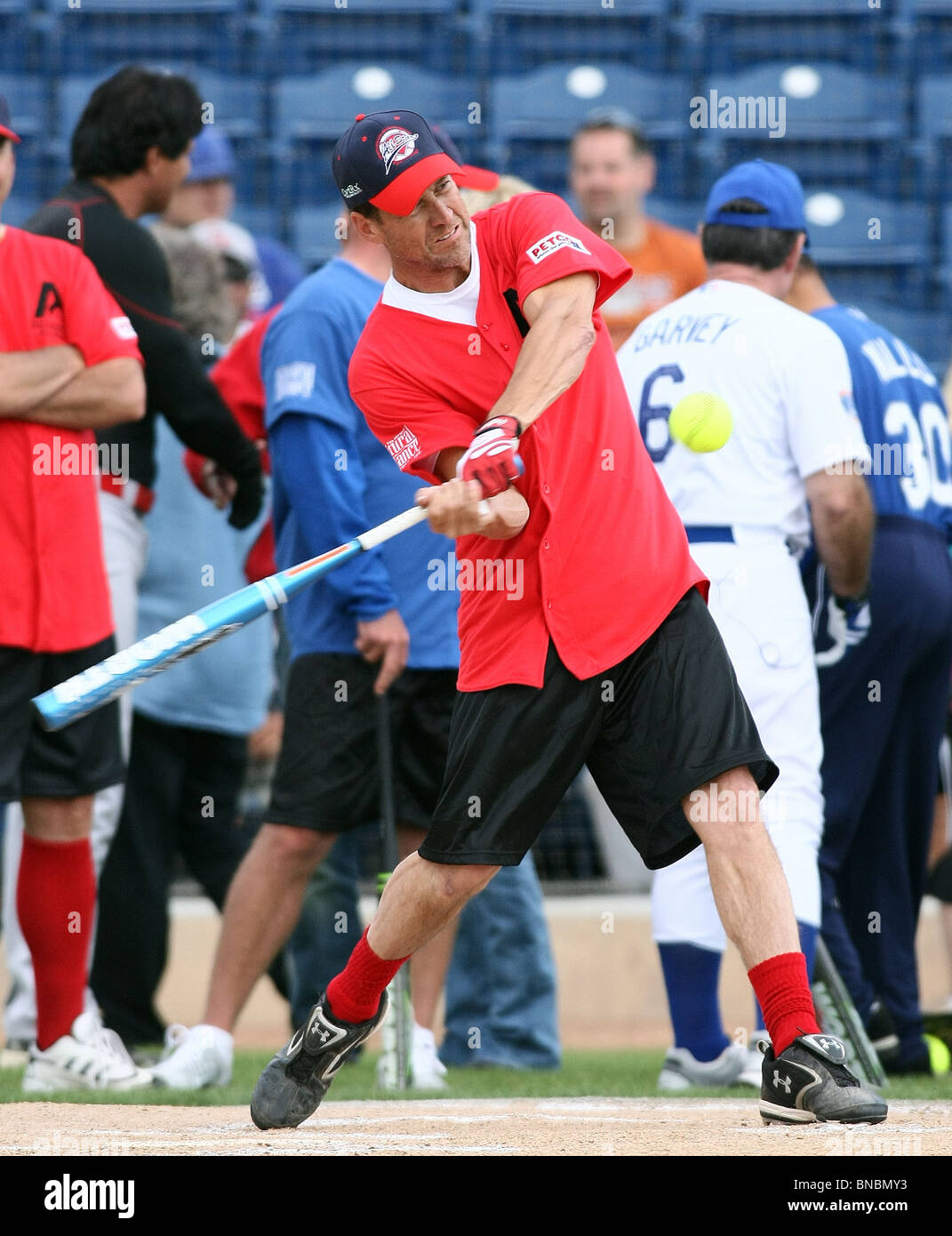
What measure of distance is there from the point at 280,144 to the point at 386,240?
18.3 feet

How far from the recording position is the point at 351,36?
8758mm

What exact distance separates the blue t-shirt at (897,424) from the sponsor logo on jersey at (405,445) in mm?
1685

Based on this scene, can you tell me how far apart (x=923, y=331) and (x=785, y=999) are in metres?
5.54

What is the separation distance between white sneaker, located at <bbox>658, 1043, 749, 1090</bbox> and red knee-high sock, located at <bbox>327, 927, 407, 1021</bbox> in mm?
1113

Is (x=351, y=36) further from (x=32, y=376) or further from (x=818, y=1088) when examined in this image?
(x=818, y=1088)

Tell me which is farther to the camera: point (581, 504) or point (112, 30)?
point (112, 30)

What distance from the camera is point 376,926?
3.12m

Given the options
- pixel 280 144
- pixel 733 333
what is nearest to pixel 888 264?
pixel 280 144

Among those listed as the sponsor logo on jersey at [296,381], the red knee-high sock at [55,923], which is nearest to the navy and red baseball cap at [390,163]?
the sponsor logo on jersey at [296,381]

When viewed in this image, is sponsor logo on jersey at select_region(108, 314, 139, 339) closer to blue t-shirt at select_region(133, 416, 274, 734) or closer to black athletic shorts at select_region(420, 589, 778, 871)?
blue t-shirt at select_region(133, 416, 274, 734)

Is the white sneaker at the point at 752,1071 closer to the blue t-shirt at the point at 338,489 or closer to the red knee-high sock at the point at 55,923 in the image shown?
the blue t-shirt at the point at 338,489

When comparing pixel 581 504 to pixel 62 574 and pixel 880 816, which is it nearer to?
pixel 62 574

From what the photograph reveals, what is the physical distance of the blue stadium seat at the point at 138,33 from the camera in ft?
28.0

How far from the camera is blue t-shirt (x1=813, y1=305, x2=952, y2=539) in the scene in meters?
4.46
